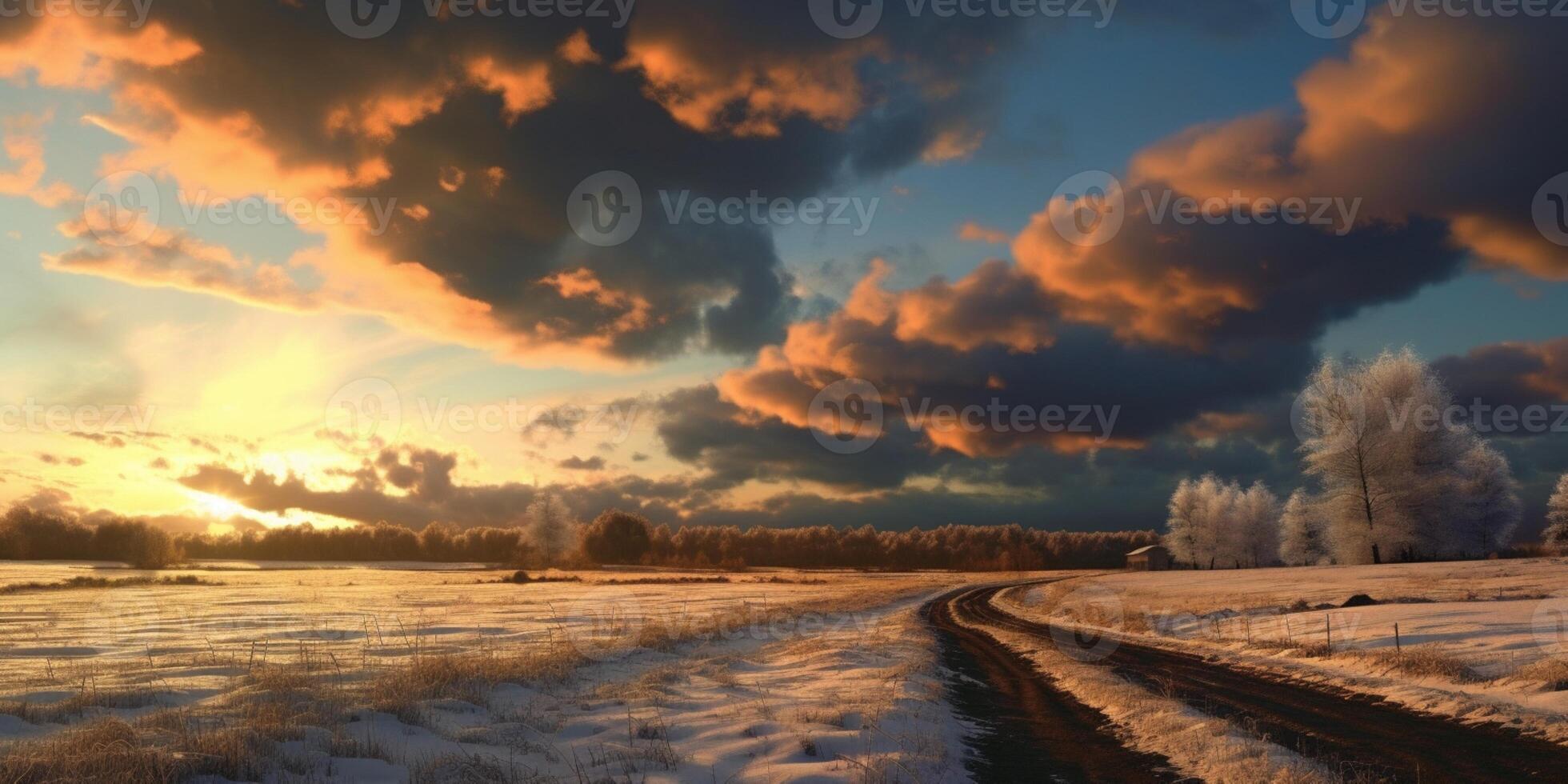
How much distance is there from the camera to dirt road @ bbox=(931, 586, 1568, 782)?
1169 centimetres

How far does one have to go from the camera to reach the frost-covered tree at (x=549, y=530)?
138750 mm

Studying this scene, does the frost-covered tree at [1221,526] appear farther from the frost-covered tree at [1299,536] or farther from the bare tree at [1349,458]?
the bare tree at [1349,458]

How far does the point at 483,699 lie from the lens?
48.8 feet

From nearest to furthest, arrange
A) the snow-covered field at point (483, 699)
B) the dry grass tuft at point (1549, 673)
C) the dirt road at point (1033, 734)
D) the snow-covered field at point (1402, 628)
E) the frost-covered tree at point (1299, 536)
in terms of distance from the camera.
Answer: the snow-covered field at point (483, 699) < the dirt road at point (1033, 734) < the dry grass tuft at point (1549, 673) < the snow-covered field at point (1402, 628) < the frost-covered tree at point (1299, 536)

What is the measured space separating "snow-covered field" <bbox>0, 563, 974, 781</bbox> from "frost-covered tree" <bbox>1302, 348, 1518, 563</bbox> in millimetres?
58704

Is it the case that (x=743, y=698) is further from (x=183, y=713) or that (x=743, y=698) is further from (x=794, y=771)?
(x=183, y=713)

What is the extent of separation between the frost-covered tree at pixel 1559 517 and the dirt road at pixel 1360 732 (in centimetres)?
9307

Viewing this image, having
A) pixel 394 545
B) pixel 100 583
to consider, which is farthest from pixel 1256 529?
pixel 394 545

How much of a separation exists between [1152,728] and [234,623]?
3455 cm

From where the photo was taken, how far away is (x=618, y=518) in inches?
6693

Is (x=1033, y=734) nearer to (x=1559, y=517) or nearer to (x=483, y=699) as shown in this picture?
(x=483, y=699)

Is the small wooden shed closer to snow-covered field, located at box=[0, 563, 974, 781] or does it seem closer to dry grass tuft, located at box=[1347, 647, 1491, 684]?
snow-covered field, located at box=[0, 563, 974, 781]

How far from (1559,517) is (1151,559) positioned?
55.8 m

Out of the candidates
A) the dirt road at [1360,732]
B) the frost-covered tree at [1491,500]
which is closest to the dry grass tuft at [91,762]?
the dirt road at [1360,732]
